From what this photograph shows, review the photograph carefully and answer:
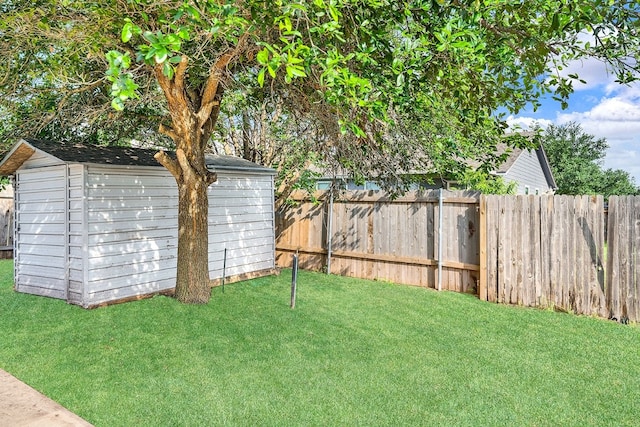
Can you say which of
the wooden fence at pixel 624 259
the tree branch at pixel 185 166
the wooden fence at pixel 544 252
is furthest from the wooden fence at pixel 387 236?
the tree branch at pixel 185 166

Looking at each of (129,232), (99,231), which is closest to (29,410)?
(99,231)

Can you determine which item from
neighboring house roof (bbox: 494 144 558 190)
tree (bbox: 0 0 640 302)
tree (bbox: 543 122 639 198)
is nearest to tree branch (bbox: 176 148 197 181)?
tree (bbox: 0 0 640 302)

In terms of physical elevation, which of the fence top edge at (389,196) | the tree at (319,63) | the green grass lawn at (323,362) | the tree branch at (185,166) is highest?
the tree at (319,63)

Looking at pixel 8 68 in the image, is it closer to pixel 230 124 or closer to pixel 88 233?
pixel 88 233

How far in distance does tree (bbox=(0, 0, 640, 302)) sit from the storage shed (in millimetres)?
854

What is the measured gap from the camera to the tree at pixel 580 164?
24641 millimetres

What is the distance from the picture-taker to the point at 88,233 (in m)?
5.70

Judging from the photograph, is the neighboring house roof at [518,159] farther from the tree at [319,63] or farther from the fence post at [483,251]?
the tree at [319,63]

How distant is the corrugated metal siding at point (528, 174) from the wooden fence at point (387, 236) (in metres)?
10.6

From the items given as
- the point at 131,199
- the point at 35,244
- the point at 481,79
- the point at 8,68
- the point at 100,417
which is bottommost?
the point at 100,417

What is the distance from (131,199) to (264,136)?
3.86 meters

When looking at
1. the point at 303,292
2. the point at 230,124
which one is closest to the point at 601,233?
the point at 303,292

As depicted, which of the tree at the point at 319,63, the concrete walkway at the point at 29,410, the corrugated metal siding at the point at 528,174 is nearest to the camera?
the concrete walkway at the point at 29,410

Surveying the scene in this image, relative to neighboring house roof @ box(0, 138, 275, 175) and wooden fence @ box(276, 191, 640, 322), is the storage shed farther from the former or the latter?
wooden fence @ box(276, 191, 640, 322)
